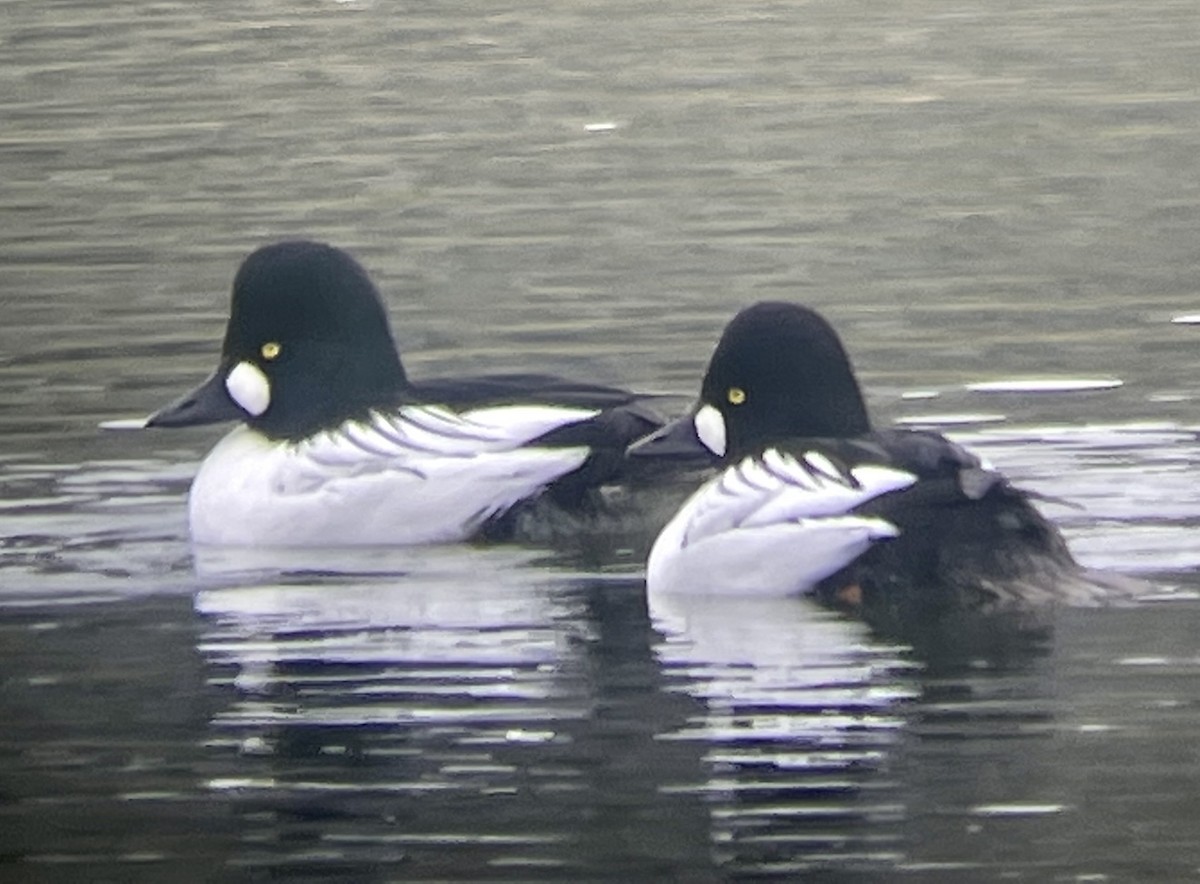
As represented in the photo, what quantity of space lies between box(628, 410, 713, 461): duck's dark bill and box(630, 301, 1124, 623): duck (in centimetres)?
5

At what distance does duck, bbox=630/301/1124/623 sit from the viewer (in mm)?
8812

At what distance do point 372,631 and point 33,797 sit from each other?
1697mm

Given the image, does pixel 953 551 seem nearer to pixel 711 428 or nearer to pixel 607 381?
pixel 711 428

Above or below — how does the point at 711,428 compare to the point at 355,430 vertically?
above

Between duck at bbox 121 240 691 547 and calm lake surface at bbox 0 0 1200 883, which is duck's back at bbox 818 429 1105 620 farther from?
duck at bbox 121 240 691 547

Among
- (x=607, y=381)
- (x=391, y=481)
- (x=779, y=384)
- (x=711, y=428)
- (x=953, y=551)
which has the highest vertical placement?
(x=779, y=384)

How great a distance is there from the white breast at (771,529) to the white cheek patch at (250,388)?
1.93 m

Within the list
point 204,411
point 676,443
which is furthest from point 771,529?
point 204,411

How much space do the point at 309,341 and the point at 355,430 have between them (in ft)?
1.27

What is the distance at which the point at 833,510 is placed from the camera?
29.3 ft

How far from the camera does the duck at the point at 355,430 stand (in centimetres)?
1028

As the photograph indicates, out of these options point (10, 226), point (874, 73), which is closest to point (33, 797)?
point (10, 226)

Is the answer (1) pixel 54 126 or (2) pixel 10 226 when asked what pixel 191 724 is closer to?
(2) pixel 10 226

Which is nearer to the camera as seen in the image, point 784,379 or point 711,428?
point 784,379
